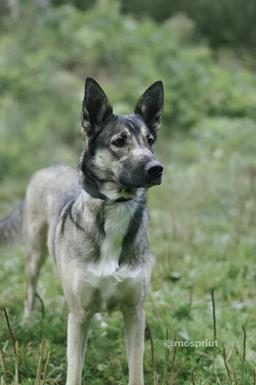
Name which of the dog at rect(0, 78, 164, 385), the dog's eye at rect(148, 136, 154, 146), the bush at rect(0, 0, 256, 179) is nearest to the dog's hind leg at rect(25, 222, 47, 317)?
the dog at rect(0, 78, 164, 385)

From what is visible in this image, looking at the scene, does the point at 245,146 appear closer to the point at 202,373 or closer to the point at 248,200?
the point at 248,200

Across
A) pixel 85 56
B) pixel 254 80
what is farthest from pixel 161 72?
pixel 254 80

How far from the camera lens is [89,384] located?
4148 mm

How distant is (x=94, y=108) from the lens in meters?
3.82

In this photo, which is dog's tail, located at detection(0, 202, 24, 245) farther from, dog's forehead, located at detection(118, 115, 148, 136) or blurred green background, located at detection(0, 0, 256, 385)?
dog's forehead, located at detection(118, 115, 148, 136)

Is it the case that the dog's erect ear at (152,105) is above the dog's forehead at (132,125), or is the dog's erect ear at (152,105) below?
above

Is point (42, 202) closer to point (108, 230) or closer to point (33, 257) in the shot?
point (33, 257)

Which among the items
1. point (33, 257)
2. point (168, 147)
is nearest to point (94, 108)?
point (33, 257)

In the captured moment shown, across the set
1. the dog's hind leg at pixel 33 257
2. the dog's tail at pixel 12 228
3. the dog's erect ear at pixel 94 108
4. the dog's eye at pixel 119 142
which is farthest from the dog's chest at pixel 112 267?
the dog's tail at pixel 12 228

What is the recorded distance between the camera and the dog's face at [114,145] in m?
3.51

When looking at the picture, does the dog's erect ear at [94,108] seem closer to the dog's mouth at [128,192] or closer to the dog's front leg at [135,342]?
the dog's mouth at [128,192]

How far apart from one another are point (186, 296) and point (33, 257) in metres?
1.54

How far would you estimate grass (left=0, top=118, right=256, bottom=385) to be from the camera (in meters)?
4.17

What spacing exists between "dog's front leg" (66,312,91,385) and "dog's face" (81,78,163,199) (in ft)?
2.96
